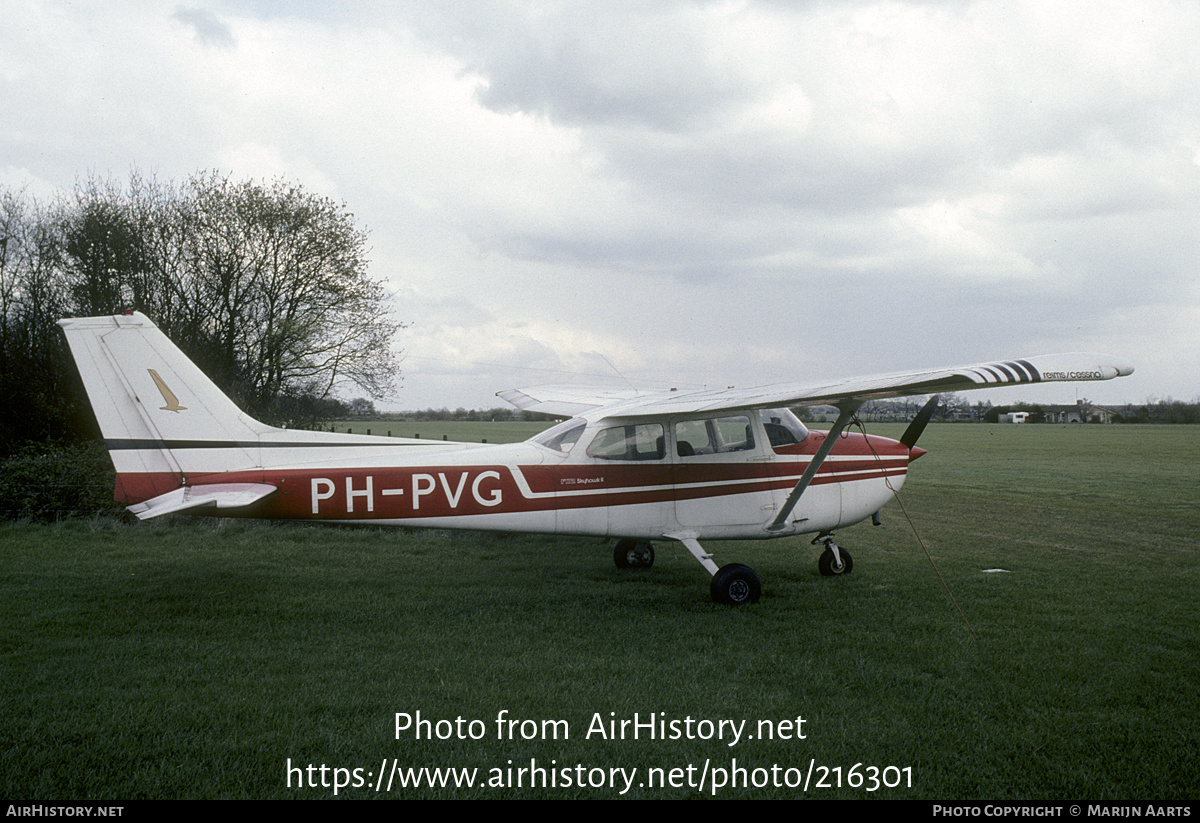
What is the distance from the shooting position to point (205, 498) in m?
5.98

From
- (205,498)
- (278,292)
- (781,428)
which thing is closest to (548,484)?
(781,428)

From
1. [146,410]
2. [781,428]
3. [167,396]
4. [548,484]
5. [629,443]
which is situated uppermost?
[167,396]

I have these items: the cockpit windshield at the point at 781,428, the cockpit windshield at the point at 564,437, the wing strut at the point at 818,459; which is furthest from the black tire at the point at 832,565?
the cockpit windshield at the point at 564,437

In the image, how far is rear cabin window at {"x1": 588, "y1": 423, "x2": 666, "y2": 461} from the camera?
23.6 feet

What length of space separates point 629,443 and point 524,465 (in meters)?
1.10

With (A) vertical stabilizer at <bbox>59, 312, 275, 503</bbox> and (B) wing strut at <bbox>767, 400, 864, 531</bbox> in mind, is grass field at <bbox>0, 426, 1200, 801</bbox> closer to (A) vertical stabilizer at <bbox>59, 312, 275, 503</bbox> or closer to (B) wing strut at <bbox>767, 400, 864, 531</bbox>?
(B) wing strut at <bbox>767, 400, 864, 531</bbox>

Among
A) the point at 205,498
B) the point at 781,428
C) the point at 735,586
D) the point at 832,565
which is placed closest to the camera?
the point at 205,498

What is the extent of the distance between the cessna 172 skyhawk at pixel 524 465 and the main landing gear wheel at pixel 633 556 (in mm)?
1568

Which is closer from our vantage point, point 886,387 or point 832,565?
point 886,387

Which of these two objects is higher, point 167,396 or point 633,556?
point 167,396

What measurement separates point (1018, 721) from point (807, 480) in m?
3.20


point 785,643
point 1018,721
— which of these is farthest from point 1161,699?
point 785,643

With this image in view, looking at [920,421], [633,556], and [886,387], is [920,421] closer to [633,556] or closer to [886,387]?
[886,387]
